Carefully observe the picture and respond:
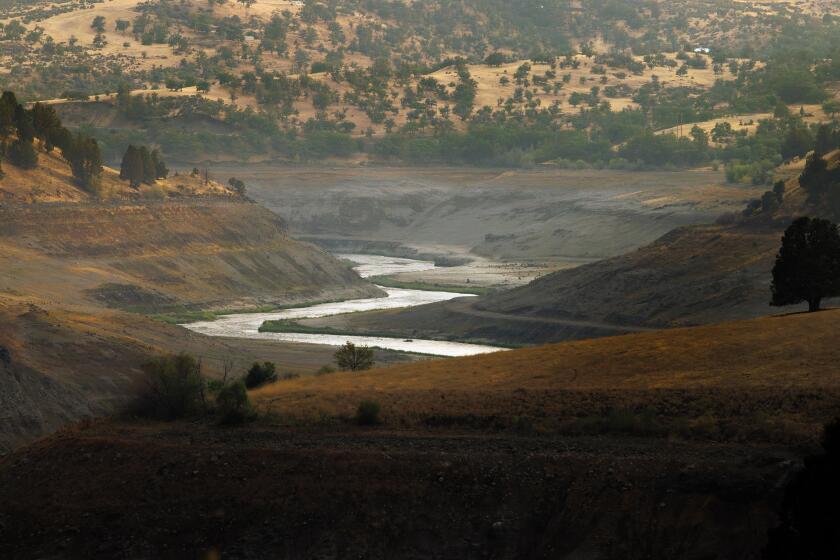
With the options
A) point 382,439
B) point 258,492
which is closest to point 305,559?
point 258,492

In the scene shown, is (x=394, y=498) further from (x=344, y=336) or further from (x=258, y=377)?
(x=344, y=336)

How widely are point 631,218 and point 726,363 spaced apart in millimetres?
125768

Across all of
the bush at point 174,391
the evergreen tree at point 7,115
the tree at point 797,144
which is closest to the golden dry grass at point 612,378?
the bush at point 174,391

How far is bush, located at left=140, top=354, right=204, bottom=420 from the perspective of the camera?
5572cm

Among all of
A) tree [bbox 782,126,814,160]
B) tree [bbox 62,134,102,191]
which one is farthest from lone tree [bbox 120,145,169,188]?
tree [bbox 782,126,814,160]

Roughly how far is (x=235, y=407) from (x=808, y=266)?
2941 centimetres

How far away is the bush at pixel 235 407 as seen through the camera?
5294 centimetres

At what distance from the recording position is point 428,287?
159250 mm

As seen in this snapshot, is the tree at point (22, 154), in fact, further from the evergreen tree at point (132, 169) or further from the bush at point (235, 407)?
the bush at point (235, 407)

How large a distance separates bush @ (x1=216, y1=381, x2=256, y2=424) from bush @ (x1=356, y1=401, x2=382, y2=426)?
409 cm

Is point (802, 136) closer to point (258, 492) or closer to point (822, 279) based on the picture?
point (822, 279)

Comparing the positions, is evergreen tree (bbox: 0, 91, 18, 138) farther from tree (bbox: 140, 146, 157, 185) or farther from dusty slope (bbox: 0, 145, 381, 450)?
tree (bbox: 140, 146, 157, 185)

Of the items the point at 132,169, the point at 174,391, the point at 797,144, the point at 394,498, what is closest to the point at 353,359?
the point at 174,391

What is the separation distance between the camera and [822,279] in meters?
→ 69.4
